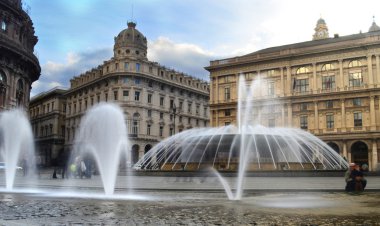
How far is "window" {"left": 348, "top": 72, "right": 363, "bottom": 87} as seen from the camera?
51844mm

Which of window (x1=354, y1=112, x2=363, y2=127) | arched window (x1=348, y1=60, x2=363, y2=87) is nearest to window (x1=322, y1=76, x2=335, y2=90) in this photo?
arched window (x1=348, y1=60, x2=363, y2=87)

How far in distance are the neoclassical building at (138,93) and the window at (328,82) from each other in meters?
22.4

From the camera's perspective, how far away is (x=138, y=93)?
219 feet

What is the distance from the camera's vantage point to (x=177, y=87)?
7394 centimetres

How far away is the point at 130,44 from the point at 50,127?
96.1 ft

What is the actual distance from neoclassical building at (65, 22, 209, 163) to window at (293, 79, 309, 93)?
18843 millimetres

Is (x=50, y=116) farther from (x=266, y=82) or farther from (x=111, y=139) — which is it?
(x=111, y=139)

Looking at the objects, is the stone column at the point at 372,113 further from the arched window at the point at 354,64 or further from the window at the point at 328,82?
the window at the point at 328,82

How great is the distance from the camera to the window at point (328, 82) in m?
53.9

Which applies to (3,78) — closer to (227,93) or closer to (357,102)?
(227,93)

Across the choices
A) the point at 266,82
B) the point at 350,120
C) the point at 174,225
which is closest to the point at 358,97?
the point at 350,120

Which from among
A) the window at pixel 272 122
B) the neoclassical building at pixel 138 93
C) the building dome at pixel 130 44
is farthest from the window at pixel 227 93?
the building dome at pixel 130 44

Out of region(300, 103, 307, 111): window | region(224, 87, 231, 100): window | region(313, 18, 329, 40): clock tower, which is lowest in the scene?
region(300, 103, 307, 111): window

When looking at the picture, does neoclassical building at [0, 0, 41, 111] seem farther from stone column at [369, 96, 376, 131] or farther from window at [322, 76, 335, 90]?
stone column at [369, 96, 376, 131]
